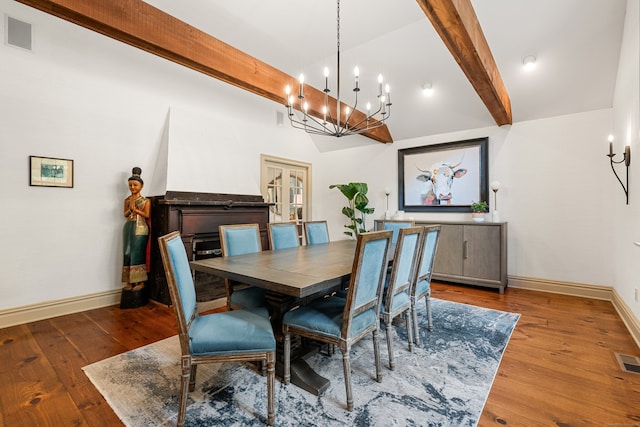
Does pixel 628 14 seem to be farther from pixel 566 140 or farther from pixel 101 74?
pixel 101 74

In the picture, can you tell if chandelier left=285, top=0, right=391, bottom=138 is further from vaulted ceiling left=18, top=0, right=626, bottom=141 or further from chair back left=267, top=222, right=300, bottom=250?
chair back left=267, top=222, right=300, bottom=250

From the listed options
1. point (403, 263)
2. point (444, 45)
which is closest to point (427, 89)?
point (444, 45)

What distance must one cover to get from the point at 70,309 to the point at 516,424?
13.4ft

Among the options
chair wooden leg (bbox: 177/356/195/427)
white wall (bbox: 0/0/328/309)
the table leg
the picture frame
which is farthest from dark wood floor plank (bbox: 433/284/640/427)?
the picture frame

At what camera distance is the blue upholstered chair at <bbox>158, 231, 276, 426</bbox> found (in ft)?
4.86

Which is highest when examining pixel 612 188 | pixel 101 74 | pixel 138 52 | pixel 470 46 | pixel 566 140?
pixel 138 52

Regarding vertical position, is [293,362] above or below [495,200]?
below

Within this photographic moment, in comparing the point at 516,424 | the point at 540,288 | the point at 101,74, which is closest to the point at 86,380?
the point at 516,424

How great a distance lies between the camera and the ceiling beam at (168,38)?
196 centimetres

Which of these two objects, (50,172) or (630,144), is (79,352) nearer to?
(50,172)

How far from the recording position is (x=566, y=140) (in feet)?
12.4

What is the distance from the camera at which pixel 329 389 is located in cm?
184

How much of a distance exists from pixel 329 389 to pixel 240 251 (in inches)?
55.9

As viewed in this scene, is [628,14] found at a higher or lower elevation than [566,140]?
higher
